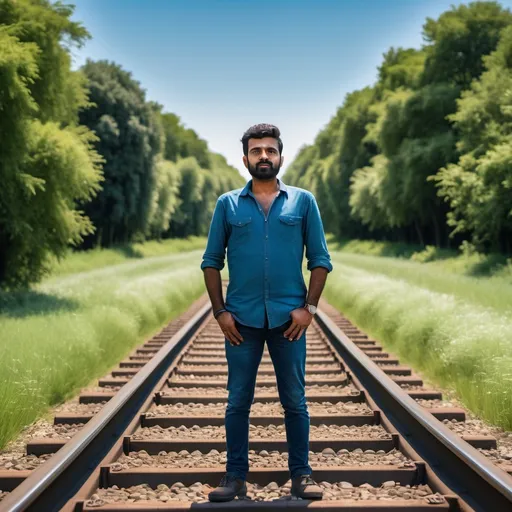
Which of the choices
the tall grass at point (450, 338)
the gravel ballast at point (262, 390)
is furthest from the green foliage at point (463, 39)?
the gravel ballast at point (262, 390)

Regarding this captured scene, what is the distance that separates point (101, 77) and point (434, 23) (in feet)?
63.6

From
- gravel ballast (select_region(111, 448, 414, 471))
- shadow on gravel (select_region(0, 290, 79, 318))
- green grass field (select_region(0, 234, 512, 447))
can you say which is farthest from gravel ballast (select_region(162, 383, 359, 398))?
shadow on gravel (select_region(0, 290, 79, 318))

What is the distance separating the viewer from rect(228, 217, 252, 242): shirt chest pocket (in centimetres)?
325

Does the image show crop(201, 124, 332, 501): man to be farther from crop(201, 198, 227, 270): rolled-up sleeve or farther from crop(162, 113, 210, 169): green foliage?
crop(162, 113, 210, 169): green foliage

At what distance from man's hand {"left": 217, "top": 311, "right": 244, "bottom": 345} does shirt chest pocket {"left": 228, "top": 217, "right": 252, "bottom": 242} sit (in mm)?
416

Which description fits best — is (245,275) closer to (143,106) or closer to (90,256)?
(90,256)

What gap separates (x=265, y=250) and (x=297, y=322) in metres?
0.42

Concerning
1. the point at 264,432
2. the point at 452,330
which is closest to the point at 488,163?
the point at 452,330

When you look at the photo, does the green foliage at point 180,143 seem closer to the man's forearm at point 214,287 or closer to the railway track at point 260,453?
the railway track at point 260,453

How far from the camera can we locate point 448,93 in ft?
99.3

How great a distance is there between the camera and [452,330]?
293 inches

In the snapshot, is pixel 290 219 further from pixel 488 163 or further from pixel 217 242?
pixel 488 163

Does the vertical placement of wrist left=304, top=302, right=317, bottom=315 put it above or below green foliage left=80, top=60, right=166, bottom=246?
below

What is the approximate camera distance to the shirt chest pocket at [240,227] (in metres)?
3.25
